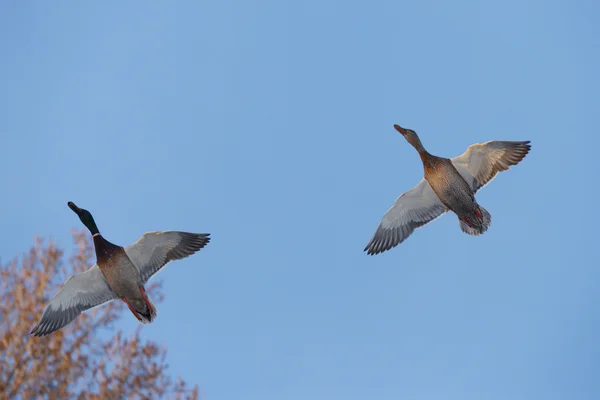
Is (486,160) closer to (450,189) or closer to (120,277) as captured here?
(450,189)

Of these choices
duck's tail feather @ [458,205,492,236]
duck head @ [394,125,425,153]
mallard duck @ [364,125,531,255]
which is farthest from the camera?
duck head @ [394,125,425,153]

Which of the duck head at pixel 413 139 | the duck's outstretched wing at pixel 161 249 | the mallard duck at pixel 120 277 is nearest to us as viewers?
the mallard duck at pixel 120 277

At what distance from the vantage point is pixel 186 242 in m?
15.1

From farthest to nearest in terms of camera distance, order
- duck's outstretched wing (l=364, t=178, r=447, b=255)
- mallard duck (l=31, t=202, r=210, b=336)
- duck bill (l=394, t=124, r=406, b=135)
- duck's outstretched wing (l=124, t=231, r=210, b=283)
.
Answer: duck's outstretched wing (l=364, t=178, r=447, b=255), duck bill (l=394, t=124, r=406, b=135), duck's outstretched wing (l=124, t=231, r=210, b=283), mallard duck (l=31, t=202, r=210, b=336)

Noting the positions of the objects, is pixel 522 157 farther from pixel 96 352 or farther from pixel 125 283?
pixel 96 352

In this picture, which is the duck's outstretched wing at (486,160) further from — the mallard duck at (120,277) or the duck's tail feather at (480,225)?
the mallard duck at (120,277)

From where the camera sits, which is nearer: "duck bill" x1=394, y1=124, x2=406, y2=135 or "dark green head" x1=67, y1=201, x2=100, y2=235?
"dark green head" x1=67, y1=201, x2=100, y2=235

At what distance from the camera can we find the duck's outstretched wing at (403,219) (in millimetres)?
16078

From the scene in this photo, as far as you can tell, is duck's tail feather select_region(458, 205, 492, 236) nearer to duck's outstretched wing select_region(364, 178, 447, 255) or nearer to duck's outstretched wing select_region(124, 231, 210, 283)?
duck's outstretched wing select_region(364, 178, 447, 255)

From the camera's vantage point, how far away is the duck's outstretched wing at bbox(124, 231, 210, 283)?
15062mm

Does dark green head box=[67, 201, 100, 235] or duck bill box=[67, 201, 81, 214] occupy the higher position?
duck bill box=[67, 201, 81, 214]

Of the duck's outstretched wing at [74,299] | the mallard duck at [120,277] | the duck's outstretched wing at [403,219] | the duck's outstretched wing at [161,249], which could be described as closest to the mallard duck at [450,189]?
the duck's outstretched wing at [403,219]

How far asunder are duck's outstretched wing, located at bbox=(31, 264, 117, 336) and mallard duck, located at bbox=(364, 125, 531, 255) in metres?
4.12

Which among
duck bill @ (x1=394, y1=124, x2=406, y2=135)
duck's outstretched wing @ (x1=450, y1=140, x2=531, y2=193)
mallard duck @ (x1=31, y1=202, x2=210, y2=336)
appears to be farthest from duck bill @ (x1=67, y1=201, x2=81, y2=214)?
duck's outstretched wing @ (x1=450, y1=140, x2=531, y2=193)
